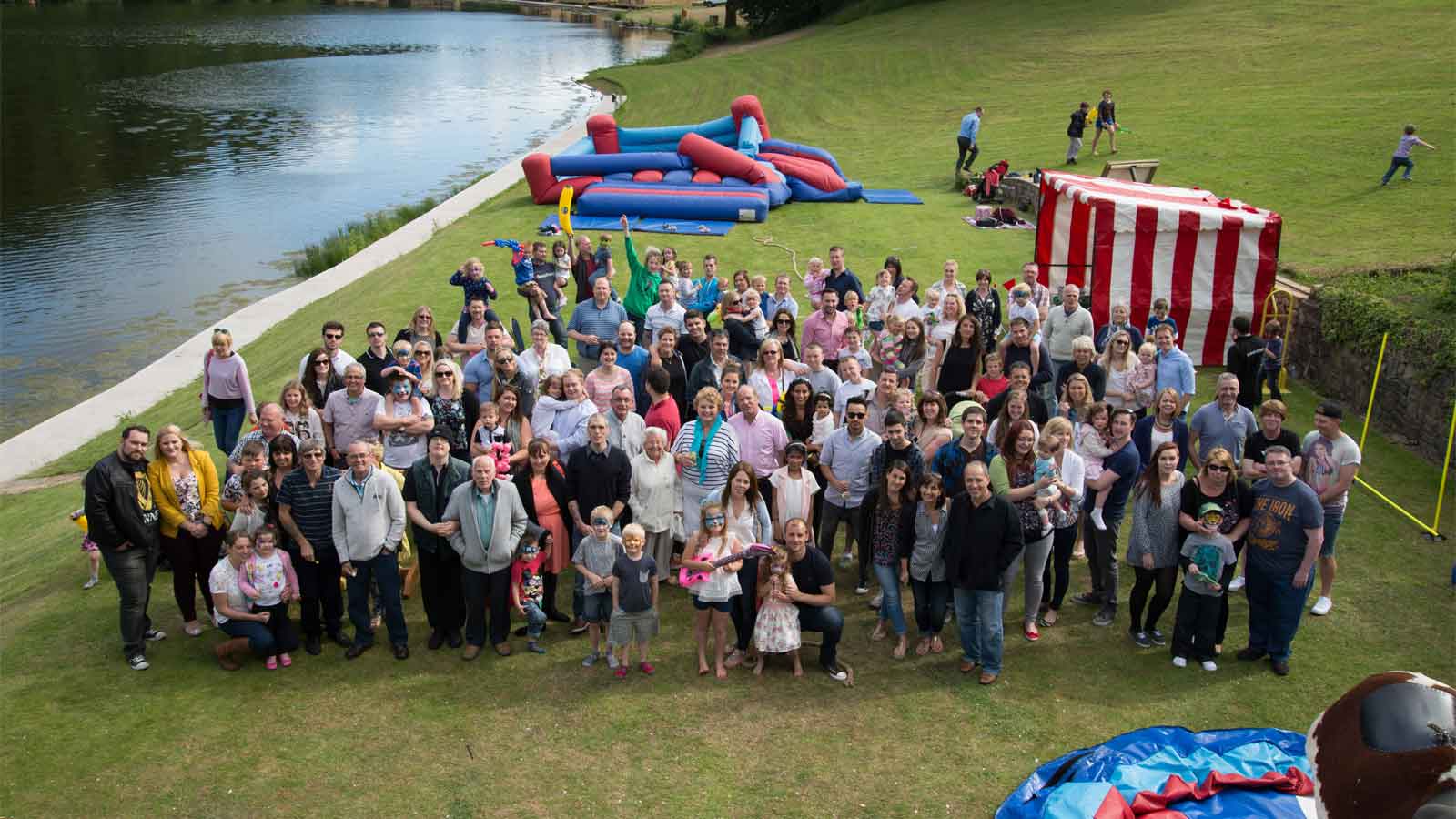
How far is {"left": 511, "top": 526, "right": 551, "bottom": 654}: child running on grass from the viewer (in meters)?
7.06

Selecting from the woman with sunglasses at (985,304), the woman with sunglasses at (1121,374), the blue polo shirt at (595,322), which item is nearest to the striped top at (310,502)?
the blue polo shirt at (595,322)

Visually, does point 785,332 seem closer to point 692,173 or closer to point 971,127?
point 692,173

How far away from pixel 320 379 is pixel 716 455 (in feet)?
11.0

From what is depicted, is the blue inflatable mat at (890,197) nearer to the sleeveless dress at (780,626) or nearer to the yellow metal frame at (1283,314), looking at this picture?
the yellow metal frame at (1283,314)

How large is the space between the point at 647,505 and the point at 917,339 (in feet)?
10.3

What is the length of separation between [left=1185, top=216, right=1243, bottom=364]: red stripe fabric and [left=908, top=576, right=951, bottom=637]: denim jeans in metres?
6.66

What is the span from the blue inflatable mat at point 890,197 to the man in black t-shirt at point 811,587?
47.4 feet

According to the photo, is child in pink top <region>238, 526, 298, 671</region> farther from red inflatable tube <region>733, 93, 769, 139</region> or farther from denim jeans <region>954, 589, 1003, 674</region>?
red inflatable tube <region>733, 93, 769, 139</region>

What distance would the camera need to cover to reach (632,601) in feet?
21.9

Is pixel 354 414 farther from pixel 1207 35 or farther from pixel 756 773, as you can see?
pixel 1207 35

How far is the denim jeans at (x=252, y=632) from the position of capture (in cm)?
680

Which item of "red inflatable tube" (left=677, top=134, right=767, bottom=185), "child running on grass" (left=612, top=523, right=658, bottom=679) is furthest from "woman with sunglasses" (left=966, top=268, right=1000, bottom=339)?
"red inflatable tube" (left=677, top=134, right=767, bottom=185)

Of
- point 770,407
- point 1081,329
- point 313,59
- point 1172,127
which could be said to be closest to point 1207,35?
point 1172,127

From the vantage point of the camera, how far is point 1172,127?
81.0ft
